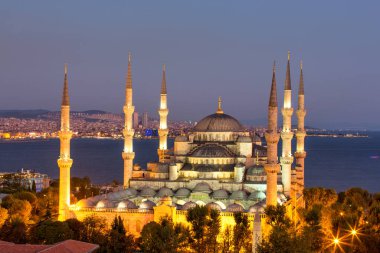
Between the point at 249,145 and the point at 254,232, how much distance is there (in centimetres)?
1029

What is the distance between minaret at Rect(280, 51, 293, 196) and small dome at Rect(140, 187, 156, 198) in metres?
7.06

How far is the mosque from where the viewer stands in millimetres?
27422

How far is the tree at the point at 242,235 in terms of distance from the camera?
24.3 m

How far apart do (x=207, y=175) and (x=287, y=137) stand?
5006 mm

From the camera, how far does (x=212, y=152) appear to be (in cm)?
3331

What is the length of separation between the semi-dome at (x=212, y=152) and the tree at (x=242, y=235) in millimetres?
8113

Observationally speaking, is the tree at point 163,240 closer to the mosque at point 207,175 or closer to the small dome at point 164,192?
the mosque at point 207,175

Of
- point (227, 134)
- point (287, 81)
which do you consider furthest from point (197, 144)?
point (287, 81)

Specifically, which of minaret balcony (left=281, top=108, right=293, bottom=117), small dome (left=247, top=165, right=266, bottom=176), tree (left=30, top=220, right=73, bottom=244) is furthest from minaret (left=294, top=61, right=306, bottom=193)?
tree (left=30, top=220, right=73, bottom=244)

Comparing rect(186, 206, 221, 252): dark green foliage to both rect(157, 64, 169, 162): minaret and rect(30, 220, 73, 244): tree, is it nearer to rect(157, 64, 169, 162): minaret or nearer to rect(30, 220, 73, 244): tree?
rect(30, 220, 73, 244): tree

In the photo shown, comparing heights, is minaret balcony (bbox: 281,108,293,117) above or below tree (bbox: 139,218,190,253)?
above

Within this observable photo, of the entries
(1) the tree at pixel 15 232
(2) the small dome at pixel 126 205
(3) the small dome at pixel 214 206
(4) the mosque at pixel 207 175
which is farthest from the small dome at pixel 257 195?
(1) the tree at pixel 15 232

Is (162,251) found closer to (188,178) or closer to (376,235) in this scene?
(376,235)

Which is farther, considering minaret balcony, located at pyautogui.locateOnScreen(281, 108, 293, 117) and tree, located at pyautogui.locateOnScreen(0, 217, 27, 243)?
minaret balcony, located at pyautogui.locateOnScreen(281, 108, 293, 117)
